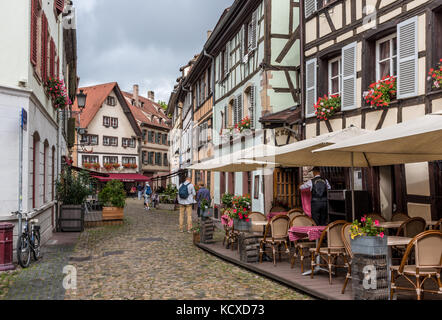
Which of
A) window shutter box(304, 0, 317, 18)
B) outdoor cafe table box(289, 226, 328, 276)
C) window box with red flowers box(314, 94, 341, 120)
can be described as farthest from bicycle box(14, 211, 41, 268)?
window shutter box(304, 0, 317, 18)

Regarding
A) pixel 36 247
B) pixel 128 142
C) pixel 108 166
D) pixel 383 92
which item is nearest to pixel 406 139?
pixel 383 92

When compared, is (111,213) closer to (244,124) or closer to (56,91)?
(244,124)

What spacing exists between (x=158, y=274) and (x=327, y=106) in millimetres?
6337

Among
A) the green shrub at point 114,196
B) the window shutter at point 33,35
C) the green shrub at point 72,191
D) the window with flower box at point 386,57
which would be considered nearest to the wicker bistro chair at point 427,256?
the window with flower box at point 386,57

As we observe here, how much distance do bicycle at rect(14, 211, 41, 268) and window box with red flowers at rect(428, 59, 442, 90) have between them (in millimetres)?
8089

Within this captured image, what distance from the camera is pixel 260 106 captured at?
53.0 feet

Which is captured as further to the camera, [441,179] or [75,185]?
[75,185]

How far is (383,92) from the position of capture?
10.0m

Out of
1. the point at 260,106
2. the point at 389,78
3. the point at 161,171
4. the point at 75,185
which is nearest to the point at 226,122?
the point at 260,106

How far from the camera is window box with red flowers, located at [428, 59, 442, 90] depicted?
8.59 metres

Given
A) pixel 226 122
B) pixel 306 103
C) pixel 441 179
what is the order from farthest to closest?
pixel 226 122 < pixel 306 103 < pixel 441 179

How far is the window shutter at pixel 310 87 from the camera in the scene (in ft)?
42.4
